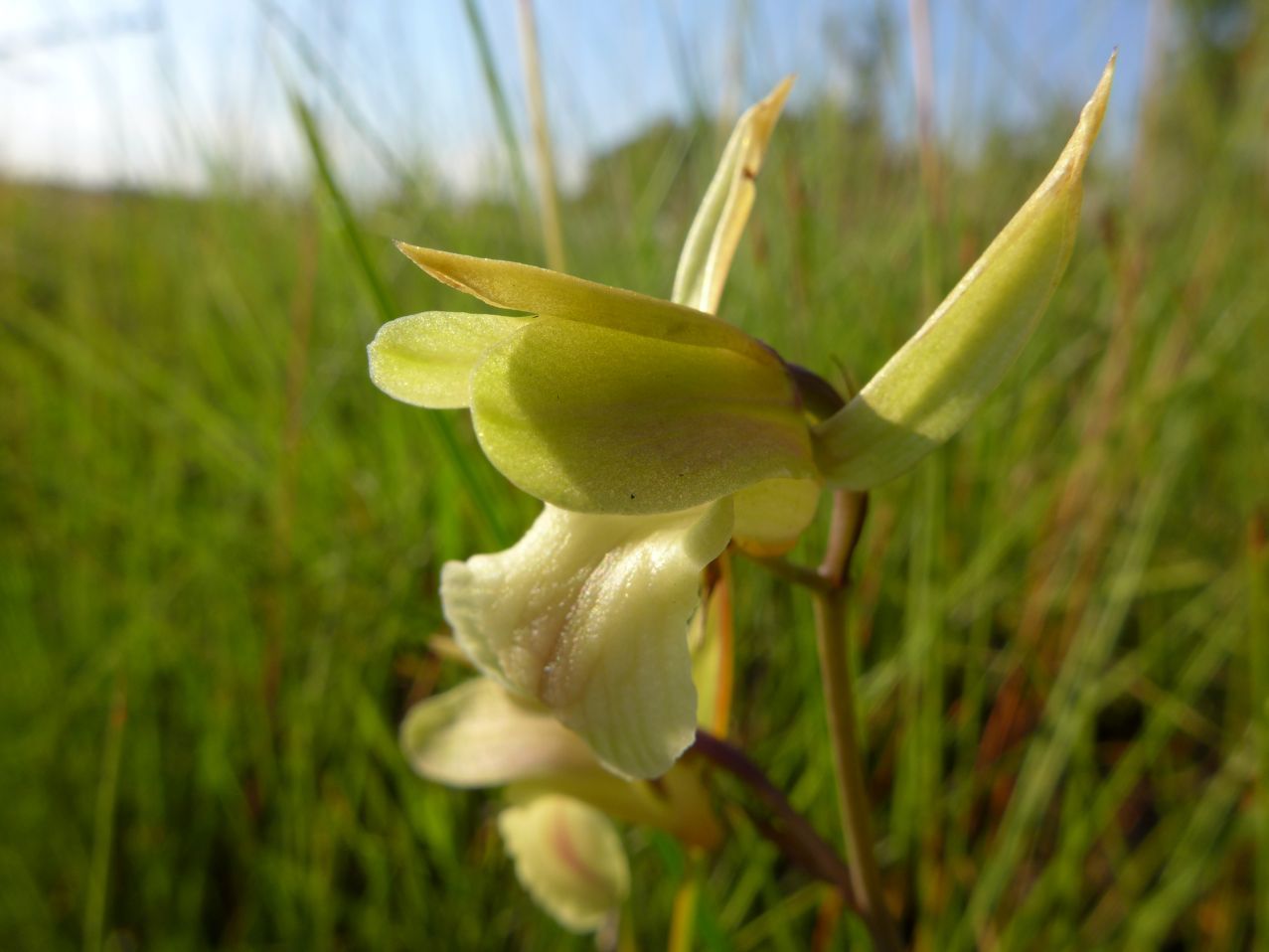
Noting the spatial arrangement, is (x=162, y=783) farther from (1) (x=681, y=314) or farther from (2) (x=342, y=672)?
(1) (x=681, y=314)

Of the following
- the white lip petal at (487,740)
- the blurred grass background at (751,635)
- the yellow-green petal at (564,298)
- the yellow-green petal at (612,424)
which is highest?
the yellow-green petal at (564,298)

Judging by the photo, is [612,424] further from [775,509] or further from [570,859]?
[570,859]

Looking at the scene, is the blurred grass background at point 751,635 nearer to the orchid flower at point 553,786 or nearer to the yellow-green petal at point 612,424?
the orchid flower at point 553,786

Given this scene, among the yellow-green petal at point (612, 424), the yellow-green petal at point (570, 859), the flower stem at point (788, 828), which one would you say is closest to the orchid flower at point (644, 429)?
the yellow-green petal at point (612, 424)

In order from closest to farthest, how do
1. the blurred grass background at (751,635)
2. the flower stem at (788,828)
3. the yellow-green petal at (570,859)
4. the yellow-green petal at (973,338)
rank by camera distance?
the yellow-green petal at (973,338), the flower stem at (788,828), the yellow-green petal at (570,859), the blurred grass background at (751,635)

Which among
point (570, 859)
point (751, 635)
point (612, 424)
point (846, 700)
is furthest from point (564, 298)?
point (751, 635)

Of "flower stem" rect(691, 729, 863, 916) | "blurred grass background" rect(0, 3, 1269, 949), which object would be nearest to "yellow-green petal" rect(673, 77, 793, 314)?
"flower stem" rect(691, 729, 863, 916)

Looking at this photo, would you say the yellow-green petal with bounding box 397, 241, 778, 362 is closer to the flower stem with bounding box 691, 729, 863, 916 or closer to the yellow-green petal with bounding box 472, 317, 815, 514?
the yellow-green petal with bounding box 472, 317, 815, 514
